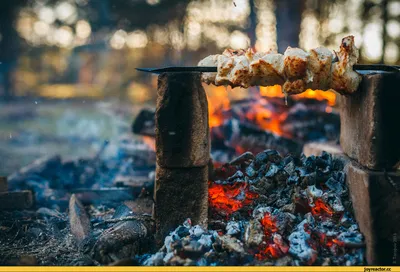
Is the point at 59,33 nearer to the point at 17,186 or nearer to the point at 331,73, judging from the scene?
the point at 17,186

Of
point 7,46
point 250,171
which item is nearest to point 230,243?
point 250,171

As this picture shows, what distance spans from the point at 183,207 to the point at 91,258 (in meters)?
1.05

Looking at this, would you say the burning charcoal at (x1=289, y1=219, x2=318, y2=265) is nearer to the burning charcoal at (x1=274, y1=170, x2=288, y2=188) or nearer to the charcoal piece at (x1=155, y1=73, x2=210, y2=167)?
the burning charcoal at (x1=274, y1=170, x2=288, y2=188)

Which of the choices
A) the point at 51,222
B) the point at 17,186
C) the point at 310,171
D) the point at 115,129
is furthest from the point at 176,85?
the point at 115,129

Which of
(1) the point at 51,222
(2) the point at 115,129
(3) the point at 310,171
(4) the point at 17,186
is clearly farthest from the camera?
(2) the point at 115,129

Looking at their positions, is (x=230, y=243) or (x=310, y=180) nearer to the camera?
(x=230, y=243)

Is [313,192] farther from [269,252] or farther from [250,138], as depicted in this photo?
[250,138]

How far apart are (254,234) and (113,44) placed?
2031 cm

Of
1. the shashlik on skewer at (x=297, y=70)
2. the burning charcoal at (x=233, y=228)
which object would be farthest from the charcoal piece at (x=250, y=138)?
the burning charcoal at (x=233, y=228)

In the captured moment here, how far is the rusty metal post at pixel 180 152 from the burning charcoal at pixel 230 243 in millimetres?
359

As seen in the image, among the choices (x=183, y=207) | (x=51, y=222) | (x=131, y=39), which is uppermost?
(x=131, y=39)

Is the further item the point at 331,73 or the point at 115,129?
the point at 115,129

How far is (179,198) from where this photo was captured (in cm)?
373

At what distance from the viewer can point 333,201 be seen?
372 cm
